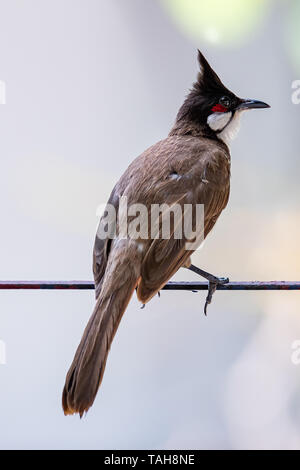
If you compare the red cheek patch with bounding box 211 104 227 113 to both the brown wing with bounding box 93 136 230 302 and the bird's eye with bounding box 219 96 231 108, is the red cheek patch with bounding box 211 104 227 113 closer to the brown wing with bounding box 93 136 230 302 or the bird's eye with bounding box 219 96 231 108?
the bird's eye with bounding box 219 96 231 108

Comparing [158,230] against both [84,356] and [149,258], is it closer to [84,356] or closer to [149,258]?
[149,258]

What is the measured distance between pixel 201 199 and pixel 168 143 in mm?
507

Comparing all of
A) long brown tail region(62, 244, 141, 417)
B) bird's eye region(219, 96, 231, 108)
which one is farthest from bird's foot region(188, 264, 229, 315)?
bird's eye region(219, 96, 231, 108)

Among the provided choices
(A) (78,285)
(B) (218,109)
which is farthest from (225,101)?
(A) (78,285)

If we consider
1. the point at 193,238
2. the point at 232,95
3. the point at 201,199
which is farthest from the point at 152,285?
the point at 232,95

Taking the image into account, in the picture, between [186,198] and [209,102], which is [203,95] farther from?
[186,198]

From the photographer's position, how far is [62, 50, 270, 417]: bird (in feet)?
8.46

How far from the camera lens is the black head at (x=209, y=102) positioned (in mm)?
3838

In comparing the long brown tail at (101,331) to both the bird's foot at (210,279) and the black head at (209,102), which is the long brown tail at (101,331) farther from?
the black head at (209,102)

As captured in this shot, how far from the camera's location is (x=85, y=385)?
2.49 m

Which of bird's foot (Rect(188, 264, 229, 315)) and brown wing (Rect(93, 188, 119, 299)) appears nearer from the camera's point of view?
brown wing (Rect(93, 188, 119, 299))

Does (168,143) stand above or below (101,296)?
above

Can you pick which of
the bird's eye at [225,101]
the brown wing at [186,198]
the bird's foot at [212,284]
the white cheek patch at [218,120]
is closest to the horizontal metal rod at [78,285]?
the brown wing at [186,198]

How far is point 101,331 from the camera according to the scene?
2619 mm
